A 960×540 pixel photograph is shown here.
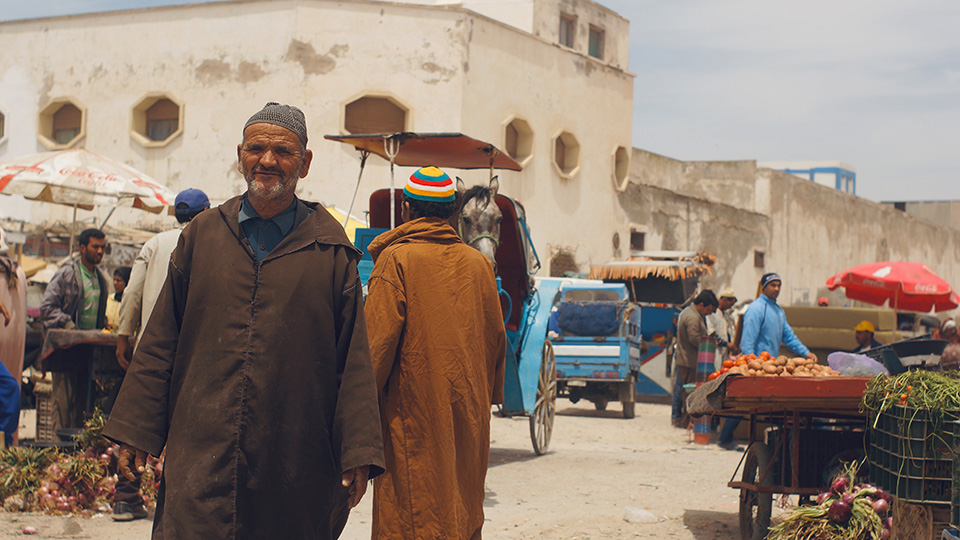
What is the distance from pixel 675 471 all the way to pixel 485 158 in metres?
3.33

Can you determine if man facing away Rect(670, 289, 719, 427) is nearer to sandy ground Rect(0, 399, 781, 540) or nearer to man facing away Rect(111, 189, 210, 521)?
sandy ground Rect(0, 399, 781, 540)

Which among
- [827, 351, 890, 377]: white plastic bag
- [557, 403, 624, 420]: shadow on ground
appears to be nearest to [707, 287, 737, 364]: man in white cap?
[557, 403, 624, 420]: shadow on ground

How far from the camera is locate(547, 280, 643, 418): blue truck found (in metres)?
14.5

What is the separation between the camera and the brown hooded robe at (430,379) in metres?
4.34

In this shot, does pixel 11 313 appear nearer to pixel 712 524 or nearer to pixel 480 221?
pixel 480 221

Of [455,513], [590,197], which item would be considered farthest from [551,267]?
[455,513]

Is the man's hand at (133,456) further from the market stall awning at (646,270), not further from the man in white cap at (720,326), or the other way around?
the market stall awning at (646,270)

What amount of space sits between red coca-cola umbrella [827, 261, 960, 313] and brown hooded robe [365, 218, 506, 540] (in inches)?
611

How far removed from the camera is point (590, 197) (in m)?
26.3

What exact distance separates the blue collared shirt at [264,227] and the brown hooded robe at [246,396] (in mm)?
44

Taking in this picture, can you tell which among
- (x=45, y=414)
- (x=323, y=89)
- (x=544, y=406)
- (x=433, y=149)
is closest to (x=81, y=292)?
(x=45, y=414)

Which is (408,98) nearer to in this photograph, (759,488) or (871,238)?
(759,488)

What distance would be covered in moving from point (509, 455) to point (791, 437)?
4386 mm

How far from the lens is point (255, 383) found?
303cm
